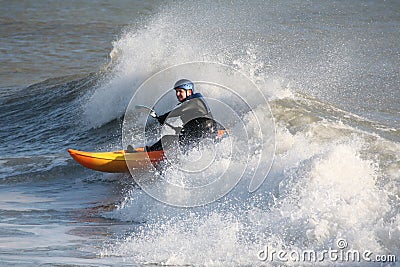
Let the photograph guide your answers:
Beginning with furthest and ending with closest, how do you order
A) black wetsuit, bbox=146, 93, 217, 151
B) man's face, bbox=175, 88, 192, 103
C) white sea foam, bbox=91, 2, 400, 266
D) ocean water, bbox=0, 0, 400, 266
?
man's face, bbox=175, 88, 192, 103, black wetsuit, bbox=146, 93, 217, 151, ocean water, bbox=0, 0, 400, 266, white sea foam, bbox=91, 2, 400, 266

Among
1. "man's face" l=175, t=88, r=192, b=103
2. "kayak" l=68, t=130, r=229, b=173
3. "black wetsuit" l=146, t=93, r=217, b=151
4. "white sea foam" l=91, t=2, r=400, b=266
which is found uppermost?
"man's face" l=175, t=88, r=192, b=103

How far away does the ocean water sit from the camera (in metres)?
7.00

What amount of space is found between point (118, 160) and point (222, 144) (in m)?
1.44

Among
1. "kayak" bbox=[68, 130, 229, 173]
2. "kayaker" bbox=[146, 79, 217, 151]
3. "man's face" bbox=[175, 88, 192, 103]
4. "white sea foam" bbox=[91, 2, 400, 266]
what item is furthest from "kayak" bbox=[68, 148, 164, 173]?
"man's face" bbox=[175, 88, 192, 103]

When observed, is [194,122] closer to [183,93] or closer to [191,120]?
[191,120]

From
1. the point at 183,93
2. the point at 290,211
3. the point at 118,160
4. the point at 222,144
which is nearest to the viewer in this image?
the point at 290,211

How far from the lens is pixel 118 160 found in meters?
10.2

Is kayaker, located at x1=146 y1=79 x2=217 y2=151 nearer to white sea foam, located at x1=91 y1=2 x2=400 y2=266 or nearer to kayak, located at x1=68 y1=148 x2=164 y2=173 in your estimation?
kayak, located at x1=68 y1=148 x2=164 y2=173

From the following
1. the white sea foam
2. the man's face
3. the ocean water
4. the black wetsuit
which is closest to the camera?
the white sea foam

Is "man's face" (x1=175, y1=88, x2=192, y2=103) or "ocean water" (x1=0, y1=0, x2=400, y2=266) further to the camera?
"man's face" (x1=175, y1=88, x2=192, y2=103)

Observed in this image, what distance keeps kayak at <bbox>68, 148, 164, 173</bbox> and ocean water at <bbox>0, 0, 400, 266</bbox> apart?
32 cm

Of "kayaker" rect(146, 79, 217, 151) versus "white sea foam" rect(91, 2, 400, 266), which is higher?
"kayaker" rect(146, 79, 217, 151)

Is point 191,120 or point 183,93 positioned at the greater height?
point 183,93

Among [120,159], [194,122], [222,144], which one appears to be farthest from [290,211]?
[120,159]
